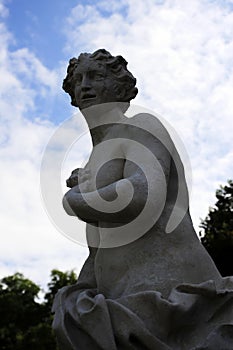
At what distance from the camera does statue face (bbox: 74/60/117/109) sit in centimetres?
490

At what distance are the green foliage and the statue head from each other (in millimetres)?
26074

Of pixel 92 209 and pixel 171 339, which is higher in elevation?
pixel 92 209

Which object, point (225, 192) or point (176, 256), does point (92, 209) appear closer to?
point (176, 256)

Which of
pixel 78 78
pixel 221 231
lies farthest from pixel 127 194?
pixel 221 231

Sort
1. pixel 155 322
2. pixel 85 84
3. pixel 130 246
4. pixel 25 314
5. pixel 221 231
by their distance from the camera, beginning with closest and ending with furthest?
1. pixel 155 322
2. pixel 130 246
3. pixel 85 84
4. pixel 221 231
5. pixel 25 314

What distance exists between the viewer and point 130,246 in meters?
4.24

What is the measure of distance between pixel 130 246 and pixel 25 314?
1170 inches

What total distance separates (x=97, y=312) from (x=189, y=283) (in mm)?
689

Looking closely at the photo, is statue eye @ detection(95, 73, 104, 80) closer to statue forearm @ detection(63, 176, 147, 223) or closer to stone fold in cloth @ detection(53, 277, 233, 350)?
statue forearm @ detection(63, 176, 147, 223)

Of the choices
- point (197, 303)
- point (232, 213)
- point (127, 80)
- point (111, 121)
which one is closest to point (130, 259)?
point (197, 303)

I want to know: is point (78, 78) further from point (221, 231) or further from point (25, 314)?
point (25, 314)

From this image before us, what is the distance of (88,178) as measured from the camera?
4535 millimetres

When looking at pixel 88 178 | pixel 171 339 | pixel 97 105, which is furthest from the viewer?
pixel 97 105

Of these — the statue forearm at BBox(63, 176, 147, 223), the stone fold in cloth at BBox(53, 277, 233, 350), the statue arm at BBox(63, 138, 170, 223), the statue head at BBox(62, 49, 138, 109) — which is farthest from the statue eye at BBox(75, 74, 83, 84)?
the stone fold in cloth at BBox(53, 277, 233, 350)
